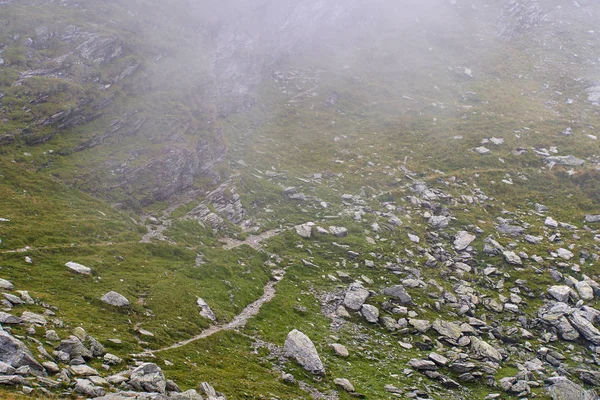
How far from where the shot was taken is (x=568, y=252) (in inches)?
2122

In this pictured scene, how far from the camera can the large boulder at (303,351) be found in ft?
117

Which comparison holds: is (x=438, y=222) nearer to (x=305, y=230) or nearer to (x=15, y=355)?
(x=305, y=230)

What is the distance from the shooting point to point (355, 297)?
48094mm

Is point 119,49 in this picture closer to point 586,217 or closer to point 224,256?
point 224,256

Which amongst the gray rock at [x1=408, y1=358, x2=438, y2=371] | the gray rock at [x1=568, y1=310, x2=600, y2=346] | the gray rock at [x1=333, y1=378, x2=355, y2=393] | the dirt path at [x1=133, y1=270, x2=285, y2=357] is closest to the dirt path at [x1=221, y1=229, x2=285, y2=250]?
the dirt path at [x1=133, y1=270, x2=285, y2=357]

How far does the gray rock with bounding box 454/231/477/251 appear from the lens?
57819mm

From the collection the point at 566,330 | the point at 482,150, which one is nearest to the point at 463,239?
the point at 566,330

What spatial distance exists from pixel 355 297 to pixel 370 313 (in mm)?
3037

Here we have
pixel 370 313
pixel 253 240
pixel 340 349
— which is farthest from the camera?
pixel 253 240

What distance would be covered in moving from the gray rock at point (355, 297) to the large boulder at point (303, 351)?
34.5 ft

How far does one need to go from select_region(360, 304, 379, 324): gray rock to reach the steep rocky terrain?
0.31 meters

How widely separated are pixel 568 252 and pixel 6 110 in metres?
89.5

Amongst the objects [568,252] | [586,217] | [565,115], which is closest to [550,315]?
[568,252]

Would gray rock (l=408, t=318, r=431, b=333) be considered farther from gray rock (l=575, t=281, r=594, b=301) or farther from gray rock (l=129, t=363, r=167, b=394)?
gray rock (l=129, t=363, r=167, b=394)
